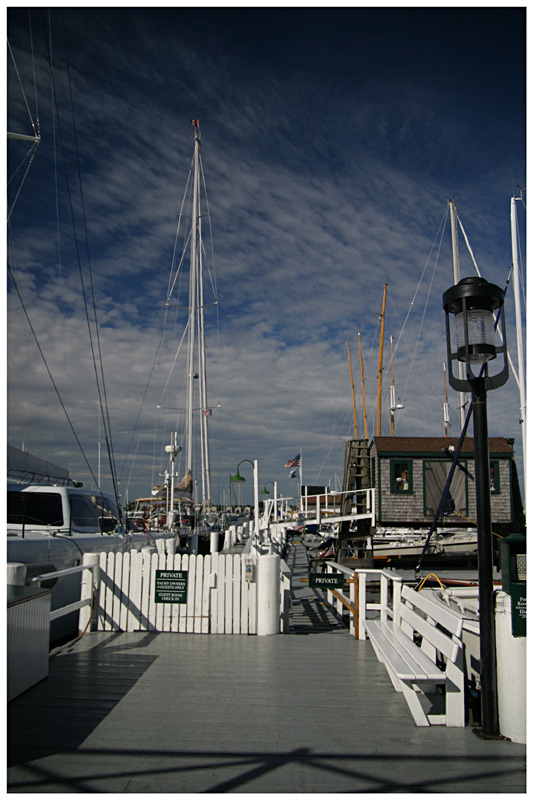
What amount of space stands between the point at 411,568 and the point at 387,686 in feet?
48.8

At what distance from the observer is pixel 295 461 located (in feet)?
98.6

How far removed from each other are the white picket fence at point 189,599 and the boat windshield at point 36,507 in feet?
15.8

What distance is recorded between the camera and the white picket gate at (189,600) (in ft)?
28.2

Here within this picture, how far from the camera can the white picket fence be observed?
28.2 feet

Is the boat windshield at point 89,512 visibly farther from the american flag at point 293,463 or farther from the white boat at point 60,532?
the american flag at point 293,463

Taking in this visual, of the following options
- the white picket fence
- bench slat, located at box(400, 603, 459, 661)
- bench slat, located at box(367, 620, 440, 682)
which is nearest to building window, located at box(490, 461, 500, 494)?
the white picket fence

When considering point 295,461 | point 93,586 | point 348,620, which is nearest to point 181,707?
point 93,586

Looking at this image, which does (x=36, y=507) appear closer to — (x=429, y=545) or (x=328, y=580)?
(x=328, y=580)

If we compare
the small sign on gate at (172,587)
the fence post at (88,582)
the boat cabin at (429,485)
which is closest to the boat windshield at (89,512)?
the fence post at (88,582)

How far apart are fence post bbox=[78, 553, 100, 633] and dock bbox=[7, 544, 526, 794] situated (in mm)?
1092

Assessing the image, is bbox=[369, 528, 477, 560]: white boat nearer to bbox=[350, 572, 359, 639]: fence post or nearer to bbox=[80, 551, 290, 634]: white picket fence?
bbox=[350, 572, 359, 639]: fence post

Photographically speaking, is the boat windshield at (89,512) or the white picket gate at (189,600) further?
the boat windshield at (89,512)

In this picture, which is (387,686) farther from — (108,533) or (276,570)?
(108,533)

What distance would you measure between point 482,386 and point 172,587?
5.61 m
